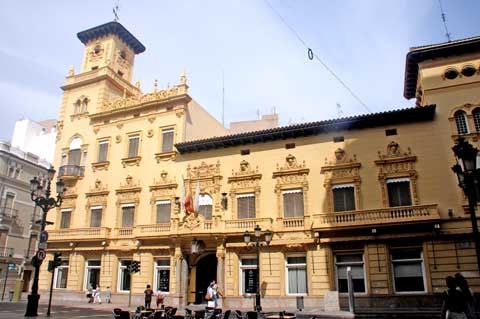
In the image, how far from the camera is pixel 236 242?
24.9m

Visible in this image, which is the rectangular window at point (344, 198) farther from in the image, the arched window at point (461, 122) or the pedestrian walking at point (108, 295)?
the pedestrian walking at point (108, 295)

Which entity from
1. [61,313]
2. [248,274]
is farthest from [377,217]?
[61,313]

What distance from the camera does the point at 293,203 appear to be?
24812 millimetres

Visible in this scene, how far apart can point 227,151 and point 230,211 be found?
14.2ft

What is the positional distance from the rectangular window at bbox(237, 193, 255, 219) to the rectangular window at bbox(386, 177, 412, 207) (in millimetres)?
8546

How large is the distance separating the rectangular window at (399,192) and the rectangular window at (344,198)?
2128 millimetres

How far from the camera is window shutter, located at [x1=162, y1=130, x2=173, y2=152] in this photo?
97.1 feet

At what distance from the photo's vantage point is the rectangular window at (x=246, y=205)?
25719 mm

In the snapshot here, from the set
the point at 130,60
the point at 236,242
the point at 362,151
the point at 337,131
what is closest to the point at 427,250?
the point at 362,151

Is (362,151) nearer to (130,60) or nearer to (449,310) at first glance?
(449,310)

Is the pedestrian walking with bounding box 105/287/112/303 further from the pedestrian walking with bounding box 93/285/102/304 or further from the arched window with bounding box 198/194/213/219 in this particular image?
the arched window with bounding box 198/194/213/219

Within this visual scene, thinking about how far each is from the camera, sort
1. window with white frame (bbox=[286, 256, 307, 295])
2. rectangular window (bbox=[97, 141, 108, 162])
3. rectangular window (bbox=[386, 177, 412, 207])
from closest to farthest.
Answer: rectangular window (bbox=[386, 177, 412, 207]) → window with white frame (bbox=[286, 256, 307, 295]) → rectangular window (bbox=[97, 141, 108, 162])

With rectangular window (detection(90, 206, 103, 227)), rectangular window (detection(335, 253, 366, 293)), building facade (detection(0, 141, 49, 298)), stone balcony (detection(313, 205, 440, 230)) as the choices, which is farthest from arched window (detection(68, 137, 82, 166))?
rectangular window (detection(335, 253, 366, 293))

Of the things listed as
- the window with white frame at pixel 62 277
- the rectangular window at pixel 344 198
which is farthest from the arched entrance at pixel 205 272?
the window with white frame at pixel 62 277
